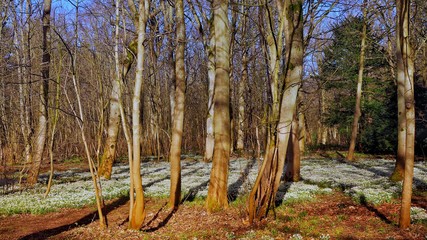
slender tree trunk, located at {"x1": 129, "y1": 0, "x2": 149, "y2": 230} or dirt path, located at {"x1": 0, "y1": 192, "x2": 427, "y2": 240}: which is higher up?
slender tree trunk, located at {"x1": 129, "y1": 0, "x2": 149, "y2": 230}

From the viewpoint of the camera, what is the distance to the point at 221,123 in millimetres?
10297

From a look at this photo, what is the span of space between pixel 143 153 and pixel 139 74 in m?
25.3

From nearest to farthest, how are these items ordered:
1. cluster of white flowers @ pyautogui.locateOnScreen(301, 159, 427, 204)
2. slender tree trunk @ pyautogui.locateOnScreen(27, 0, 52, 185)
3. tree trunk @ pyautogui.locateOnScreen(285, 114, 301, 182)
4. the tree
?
1. the tree
2. cluster of white flowers @ pyautogui.locateOnScreen(301, 159, 427, 204)
3. slender tree trunk @ pyautogui.locateOnScreen(27, 0, 52, 185)
4. tree trunk @ pyautogui.locateOnScreen(285, 114, 301, 182)

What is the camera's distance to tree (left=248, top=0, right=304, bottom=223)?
8.95 m

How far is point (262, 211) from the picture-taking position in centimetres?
920

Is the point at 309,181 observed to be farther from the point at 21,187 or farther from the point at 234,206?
the point at 21,187

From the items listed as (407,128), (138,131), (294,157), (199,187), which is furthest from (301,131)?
(138,131)

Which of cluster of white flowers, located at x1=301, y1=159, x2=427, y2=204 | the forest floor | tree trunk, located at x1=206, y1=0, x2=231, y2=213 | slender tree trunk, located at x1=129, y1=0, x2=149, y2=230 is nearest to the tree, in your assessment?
the forest floor

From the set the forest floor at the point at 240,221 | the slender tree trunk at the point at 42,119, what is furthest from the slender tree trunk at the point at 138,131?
the slender tree trunk at the point at 42,119

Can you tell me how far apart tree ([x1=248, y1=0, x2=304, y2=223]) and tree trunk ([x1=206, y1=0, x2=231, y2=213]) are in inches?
55.5

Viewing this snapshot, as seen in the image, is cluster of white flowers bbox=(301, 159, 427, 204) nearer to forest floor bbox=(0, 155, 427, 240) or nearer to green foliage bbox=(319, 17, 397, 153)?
forest floor bbox=(0, 155, 427, 240)

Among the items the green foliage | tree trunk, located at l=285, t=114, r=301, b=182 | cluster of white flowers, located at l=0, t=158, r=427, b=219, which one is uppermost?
the green foliage

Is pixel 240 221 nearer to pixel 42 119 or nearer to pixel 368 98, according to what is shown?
pixel 42 119

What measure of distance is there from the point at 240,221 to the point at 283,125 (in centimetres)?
281
